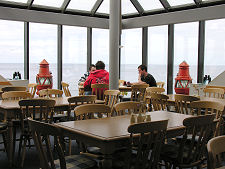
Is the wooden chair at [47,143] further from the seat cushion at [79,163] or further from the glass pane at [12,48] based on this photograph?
the glass pane at [12,48]

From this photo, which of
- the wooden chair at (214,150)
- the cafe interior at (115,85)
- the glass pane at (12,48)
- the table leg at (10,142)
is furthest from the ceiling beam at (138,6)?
the wooden chair at (214,150)

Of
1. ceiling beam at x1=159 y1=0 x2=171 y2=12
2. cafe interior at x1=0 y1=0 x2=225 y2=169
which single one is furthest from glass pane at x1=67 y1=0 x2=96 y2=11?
ceiling beam at x1=159 y1=0 x2=171 y2=12

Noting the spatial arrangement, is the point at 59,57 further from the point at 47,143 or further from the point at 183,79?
the point at 47,143

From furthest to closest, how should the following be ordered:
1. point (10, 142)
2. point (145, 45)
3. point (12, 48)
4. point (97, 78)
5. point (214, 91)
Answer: point (145, 45) → point (12, 48) → point (97, 78) → point (214, 91) → point (10, 142)

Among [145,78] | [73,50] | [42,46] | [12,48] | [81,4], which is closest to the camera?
[145,78]

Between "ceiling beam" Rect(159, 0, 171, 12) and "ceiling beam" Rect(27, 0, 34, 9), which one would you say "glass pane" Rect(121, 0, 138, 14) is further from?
"ceiling beam" Rect(27, 0, 34, 9)

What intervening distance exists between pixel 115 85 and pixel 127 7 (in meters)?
4.02

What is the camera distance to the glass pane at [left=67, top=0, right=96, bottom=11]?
9156 mm

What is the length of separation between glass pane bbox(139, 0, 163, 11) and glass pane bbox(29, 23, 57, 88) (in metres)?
2.68

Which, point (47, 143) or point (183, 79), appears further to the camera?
point (183, 79)

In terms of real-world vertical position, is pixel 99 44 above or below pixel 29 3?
below

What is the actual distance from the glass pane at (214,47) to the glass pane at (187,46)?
320mm

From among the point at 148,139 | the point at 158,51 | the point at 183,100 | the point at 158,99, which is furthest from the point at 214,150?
the point at 158,51

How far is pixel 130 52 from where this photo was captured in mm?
10164
